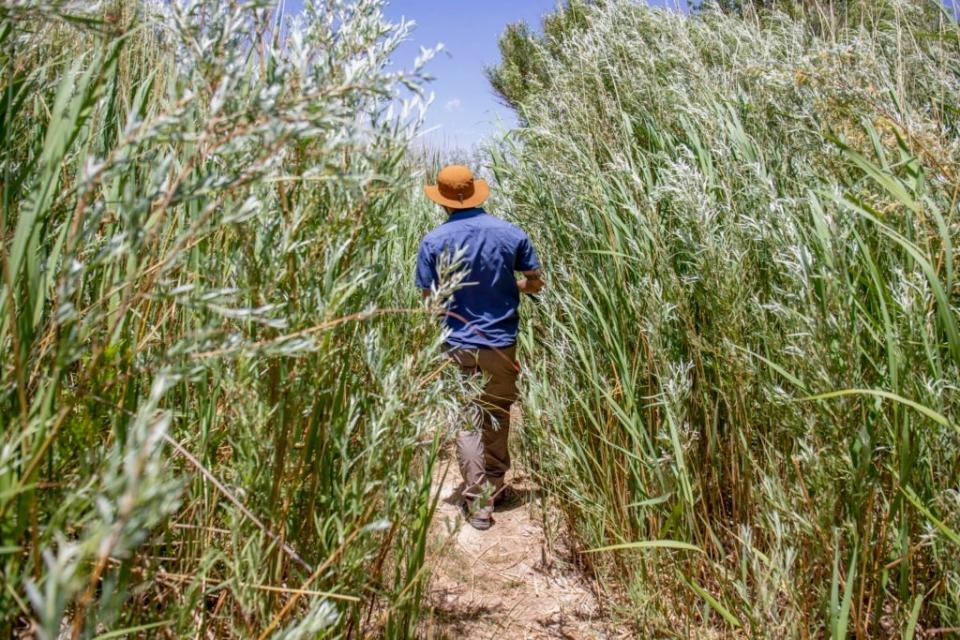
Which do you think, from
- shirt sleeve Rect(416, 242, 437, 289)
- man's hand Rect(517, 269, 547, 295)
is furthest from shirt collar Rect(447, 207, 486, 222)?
man's hand Rect(517, 269, 547, 295)

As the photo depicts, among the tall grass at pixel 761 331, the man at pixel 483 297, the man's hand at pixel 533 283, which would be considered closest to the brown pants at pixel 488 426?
the man at pixel 483 297

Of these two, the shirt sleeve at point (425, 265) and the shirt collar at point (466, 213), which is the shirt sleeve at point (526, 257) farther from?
the shirt sleeve at point (425, 265)

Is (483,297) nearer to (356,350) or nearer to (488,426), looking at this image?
(488,426)

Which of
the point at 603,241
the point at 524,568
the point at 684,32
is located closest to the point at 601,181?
the point at 603,241

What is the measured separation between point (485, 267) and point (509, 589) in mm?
1653

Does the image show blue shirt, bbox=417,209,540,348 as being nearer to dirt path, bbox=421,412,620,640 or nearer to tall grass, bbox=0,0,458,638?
dirt path, bbox=421,412,620,640

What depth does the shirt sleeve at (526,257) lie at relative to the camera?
368 cm

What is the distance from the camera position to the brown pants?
3.66 m

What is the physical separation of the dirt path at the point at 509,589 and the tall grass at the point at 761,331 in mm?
216

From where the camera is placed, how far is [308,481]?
1.42m

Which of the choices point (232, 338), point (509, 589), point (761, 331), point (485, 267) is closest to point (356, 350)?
point (232, 338)

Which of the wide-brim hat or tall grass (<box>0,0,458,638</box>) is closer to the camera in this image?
tall grass (<box>0,0,458,638</box>)

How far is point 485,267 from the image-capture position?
11.9 feet

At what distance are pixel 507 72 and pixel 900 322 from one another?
14257mm
